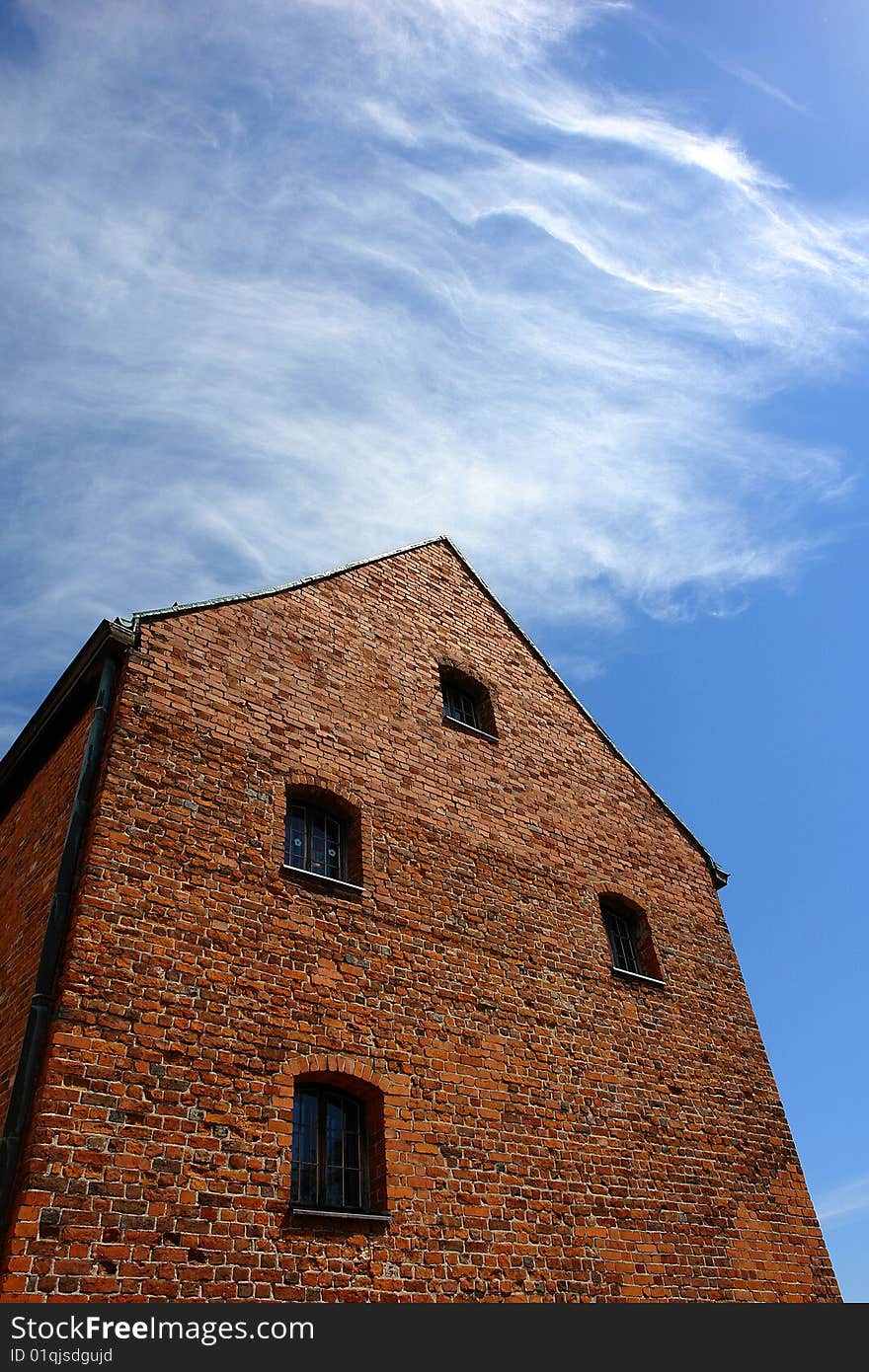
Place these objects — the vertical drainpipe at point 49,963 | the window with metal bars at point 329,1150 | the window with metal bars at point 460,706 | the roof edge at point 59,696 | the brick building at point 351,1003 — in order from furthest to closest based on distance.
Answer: the window with metal bars at point 460,706 < the roof edge at point 59,696 < the window with metal bars at point 329,1150 < the brick building at point 351,1003 < the vertical drainpipe at point 49,963

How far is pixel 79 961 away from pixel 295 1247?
2.31 metres

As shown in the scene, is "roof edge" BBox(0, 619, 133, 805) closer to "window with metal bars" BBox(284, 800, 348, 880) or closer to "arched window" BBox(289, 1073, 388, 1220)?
"window with metal bars" BBox(284, 800, 348, 880)

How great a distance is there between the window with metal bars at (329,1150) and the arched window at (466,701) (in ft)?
15.4

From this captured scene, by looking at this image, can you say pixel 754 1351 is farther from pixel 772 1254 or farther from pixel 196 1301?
pixel 196 1301

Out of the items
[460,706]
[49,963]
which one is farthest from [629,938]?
[49,963]

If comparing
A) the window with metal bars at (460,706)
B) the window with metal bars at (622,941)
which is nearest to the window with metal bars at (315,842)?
the window with metal bars at (460,706)

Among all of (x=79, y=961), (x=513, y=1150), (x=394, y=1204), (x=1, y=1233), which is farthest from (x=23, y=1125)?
(x=513, y=1150)

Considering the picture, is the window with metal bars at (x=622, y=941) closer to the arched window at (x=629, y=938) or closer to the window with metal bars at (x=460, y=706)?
the arched window at (x=629, y=938)

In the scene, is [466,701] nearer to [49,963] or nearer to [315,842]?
[315,842]

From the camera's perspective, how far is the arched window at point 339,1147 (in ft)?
20.6

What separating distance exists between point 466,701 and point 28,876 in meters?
5.34

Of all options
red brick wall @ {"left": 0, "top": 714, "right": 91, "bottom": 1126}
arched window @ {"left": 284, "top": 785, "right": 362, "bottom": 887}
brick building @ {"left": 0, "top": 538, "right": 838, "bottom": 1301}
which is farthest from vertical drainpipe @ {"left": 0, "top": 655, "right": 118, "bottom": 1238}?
arched window @ {"left": 284, "top": 785, "right": 362, "bottom": 887}

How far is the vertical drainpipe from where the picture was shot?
5.25m

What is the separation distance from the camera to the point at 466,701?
11.0 m
